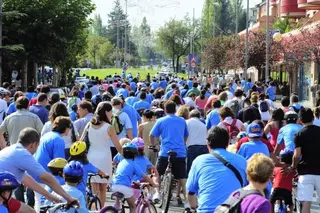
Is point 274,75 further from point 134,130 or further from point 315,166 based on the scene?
point 315,166

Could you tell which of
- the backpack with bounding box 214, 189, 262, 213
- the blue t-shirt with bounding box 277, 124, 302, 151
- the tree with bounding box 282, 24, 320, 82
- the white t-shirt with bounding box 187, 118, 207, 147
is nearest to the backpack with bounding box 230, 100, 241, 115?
the white t-shirt with bounding box 187, 118, 207, 147

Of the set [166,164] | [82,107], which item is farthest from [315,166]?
[82,107]

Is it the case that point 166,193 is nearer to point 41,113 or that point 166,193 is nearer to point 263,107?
point 41,113

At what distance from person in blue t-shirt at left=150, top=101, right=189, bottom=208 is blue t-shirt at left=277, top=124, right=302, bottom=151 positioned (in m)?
1.74

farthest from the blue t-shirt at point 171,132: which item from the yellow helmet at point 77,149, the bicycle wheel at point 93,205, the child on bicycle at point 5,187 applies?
the child on bicycle at point 5,187

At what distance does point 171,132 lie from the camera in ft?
42.5

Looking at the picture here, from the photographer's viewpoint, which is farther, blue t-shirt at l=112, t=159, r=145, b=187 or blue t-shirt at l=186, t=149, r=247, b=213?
blue t-shirt at l=112, t=159, r=145, b=187

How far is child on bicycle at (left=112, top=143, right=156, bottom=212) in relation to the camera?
33.2 ft

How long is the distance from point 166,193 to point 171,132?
0.99m

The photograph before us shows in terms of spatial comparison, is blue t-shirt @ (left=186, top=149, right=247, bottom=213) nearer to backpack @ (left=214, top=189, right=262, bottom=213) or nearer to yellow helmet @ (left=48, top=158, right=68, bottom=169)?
backpack @ (left=214, top=189, right=262, bottom=213)

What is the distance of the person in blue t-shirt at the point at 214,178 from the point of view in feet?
24.8

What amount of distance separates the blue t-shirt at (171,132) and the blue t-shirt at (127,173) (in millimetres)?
2715

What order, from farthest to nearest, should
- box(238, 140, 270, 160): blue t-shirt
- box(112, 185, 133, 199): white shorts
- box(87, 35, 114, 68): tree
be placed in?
box(87, 35, 114, 68): tree, box(238, 140, 270, 160): blue t-shirt, box(112, 185, 133, 199): white shorts

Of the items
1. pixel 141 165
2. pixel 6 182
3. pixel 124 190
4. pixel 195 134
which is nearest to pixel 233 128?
pixel 195 134
